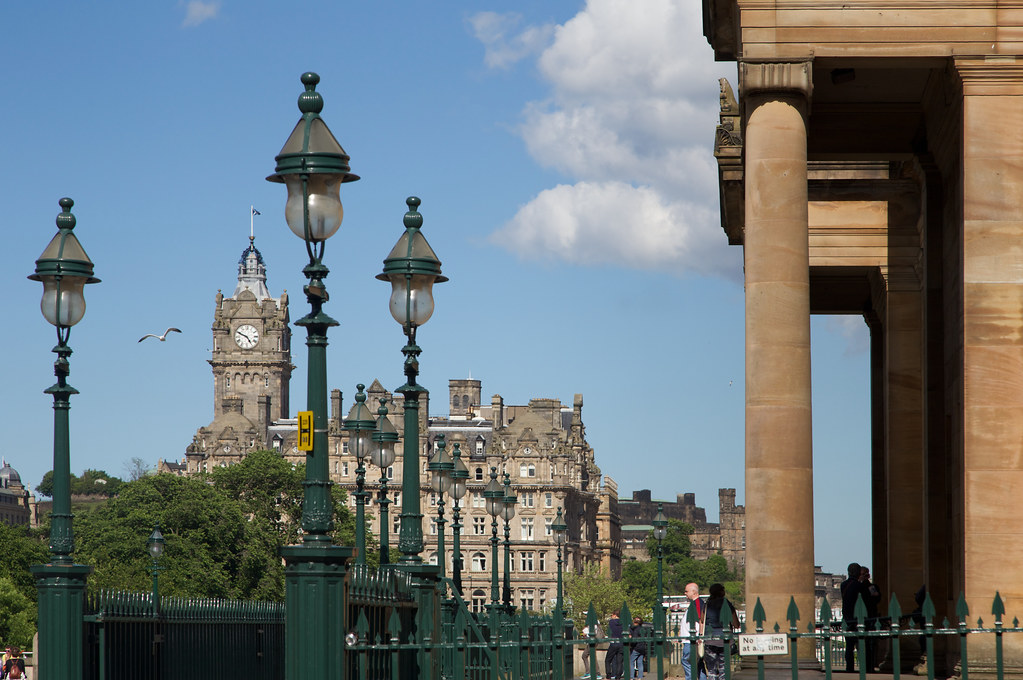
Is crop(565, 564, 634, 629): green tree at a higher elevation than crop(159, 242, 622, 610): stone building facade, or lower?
lower

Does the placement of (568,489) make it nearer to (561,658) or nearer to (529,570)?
(529,570)

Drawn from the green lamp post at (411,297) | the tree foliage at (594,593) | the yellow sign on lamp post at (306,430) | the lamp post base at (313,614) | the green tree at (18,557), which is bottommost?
the tree foliage at (594,593)

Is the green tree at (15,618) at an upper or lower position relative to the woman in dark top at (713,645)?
lower

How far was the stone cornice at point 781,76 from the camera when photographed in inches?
718

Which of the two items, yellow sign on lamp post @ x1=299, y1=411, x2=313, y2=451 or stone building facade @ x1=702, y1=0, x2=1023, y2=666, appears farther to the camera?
stone building facade @ x1=702, y1=0, x2=1023, y2=666

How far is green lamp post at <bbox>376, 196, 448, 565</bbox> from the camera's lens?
58.2 feet

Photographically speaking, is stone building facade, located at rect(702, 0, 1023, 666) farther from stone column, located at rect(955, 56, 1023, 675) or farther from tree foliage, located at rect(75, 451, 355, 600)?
tree foliage, located at rect(75, 451, 355, 600)

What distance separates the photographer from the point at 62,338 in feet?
57.5

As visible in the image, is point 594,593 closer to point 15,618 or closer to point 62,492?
point 15,618

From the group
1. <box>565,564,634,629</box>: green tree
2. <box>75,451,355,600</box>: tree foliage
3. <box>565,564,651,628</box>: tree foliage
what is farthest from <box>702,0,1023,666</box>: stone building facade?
<box>565,564,634,629</box>: green tree

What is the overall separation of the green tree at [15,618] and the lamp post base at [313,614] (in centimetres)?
6848

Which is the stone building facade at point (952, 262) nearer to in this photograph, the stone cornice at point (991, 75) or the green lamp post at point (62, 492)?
the stone cornice at point (991, 75)

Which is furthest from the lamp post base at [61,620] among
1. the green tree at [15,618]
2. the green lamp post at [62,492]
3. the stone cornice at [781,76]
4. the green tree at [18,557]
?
the green tree at [18,557]

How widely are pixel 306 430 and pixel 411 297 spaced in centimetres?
585
